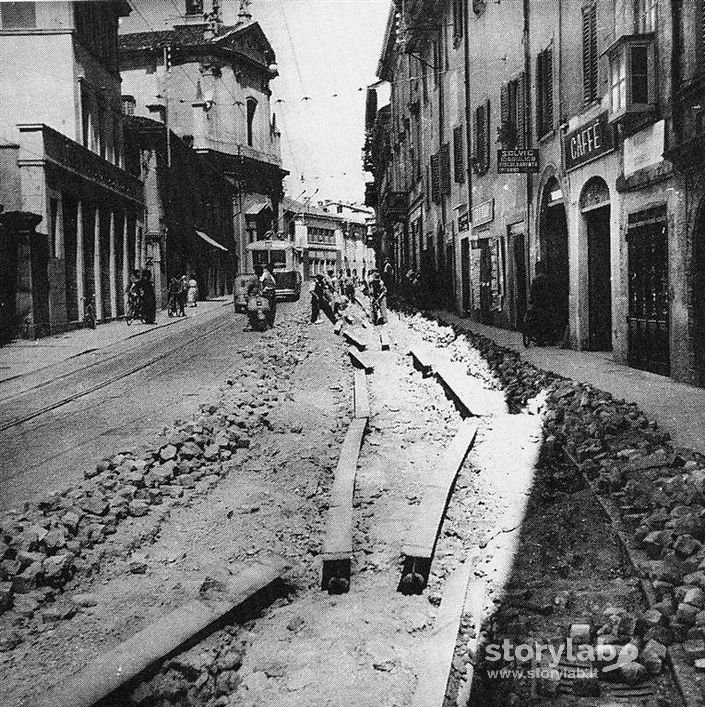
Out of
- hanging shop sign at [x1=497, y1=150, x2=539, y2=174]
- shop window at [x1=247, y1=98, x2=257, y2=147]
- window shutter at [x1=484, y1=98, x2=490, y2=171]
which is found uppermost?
shop window at [x1=247, y1=98, x2=257, y2=147]

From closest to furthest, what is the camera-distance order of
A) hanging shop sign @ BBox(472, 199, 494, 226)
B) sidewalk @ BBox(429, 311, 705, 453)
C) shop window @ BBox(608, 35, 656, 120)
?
1. sidewalk @ BBox(429, 311, 705, 453)
2. shop window @ BBox(608, 35, 656, 120)
3. hanging shop sign @ BBox(472, 199, 494, 226)

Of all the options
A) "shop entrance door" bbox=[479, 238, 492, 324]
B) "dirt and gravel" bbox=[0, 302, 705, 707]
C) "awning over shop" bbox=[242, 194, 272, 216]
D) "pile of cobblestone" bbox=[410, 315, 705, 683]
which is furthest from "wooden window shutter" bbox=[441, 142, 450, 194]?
"awning over shop" bbox=[242, 194, 272, 216]

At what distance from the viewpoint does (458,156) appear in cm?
2430

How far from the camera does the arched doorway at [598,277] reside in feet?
44.1

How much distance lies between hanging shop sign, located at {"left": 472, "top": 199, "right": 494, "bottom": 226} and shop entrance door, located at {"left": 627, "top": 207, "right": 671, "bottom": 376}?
858 cm

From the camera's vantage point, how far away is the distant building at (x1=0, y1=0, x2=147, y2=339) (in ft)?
63.8

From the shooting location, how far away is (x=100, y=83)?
26906 mm

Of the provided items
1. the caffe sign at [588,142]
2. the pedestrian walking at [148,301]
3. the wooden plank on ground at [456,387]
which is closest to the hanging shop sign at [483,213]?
the caffe sign at [588,142]

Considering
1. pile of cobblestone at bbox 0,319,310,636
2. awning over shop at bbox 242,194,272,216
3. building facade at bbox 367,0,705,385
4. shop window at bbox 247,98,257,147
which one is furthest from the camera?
shop window at bbox 247,98,257,147

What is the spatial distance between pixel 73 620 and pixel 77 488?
6.78 feet

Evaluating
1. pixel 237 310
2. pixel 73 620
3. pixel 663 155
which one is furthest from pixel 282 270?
pixel 73 620

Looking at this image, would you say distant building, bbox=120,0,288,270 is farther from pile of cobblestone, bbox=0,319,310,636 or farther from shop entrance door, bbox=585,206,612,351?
pile of cobblestone, bbox=0,319,310,636

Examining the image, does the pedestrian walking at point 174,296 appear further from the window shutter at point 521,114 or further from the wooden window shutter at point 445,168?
the window shutter at point 521,114

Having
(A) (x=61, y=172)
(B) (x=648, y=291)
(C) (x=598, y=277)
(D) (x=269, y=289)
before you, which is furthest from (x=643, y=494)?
(A) (x=61, y=172)
